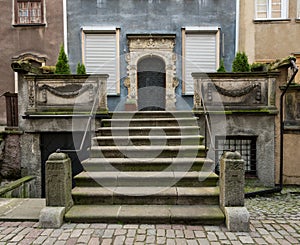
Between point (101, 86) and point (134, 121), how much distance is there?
126 cm

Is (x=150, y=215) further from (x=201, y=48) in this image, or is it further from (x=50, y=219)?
(x=201, y=48)

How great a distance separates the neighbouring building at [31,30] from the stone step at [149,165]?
22.7ft

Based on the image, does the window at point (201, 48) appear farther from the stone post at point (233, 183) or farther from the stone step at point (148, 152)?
the stone post at point (233, 183)

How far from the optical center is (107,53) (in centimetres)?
985

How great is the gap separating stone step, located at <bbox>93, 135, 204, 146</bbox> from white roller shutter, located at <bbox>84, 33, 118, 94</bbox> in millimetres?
4708

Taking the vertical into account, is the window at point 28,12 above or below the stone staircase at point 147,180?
above

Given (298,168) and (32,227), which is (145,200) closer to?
(32,227)

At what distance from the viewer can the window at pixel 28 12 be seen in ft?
33.2

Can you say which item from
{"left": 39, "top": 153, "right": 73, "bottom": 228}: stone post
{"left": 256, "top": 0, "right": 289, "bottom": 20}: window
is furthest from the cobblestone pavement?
{"left": 256, "top": 0, "right": 289, "bottom": 20}: window

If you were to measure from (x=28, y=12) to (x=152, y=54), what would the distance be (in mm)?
5551

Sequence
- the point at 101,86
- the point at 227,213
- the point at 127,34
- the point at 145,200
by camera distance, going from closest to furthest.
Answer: the point at 227,213, the point at 145,200, the point at 101,86, the point at 127,34

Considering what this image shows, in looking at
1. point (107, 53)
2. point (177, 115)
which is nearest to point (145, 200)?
point (177, 115)

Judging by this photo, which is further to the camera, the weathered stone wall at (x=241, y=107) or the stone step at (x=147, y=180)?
the weathered stone wall at (x=241, y=107)

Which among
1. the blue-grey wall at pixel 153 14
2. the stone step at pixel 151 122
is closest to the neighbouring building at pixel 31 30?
the blue-grey wall at pixel 153 14
